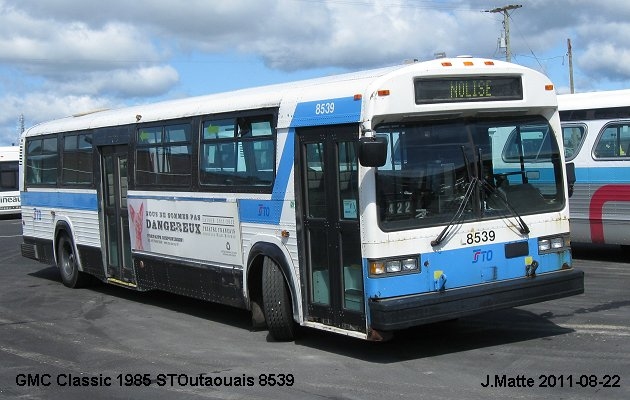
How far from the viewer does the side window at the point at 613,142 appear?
15.0 meters

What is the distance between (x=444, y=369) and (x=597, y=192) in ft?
26.0

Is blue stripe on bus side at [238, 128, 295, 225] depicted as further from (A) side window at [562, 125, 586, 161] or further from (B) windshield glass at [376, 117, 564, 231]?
(A) side window at [562, 125, 586, 161]

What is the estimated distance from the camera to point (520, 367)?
27.1 feet

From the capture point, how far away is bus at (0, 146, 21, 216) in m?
37.7

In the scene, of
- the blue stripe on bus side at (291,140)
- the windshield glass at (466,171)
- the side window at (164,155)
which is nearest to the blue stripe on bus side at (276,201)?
the blue stripe on bus side at (291,140)

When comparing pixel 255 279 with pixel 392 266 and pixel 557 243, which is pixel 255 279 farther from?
pixel 557 243

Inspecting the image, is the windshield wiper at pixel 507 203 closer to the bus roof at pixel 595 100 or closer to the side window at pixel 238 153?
the side window at pixel 238 153

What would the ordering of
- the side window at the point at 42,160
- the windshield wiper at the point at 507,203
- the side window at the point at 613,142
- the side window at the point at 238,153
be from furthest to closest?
the side window at the point at 42,160 → the side window at the point at 613,142 → the side window at the point at 238,153 → the windshield wiper at the point at 507,203

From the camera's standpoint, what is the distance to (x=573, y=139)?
15.9m

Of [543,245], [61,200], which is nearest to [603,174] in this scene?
[543,245]

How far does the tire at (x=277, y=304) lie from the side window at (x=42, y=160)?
7293 mm

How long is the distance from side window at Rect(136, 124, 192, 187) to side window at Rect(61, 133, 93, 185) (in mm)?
1945

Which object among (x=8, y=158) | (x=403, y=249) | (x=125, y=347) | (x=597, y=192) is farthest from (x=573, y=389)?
(x=8, y=158)

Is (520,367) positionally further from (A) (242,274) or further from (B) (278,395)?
(A) (242,274)
